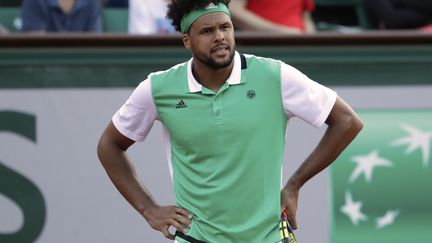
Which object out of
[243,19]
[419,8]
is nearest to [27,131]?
[243,19]

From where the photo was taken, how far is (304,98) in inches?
183

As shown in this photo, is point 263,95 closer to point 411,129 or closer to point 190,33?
point 190,33

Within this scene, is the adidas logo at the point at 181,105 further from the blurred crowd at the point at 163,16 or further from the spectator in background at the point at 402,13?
the spectator in background at the point at 402,13

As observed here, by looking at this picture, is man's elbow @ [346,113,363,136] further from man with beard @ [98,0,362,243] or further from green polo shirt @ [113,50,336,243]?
green polo shirt @ [113,50,336,243]

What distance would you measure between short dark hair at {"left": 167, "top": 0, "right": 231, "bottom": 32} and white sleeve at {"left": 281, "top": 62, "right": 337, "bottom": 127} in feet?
1.45

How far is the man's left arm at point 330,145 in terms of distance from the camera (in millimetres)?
4715

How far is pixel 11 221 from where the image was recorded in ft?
22.2

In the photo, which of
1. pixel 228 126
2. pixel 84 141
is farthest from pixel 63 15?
pixel 228 126

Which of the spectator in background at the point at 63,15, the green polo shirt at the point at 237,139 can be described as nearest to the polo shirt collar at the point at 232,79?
the green polo shirt at the point at 237,139

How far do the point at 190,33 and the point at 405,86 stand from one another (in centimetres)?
252

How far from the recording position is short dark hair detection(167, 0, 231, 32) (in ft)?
15.2

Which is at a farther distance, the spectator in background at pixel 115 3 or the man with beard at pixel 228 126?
the spectator in background at pixel 115 3

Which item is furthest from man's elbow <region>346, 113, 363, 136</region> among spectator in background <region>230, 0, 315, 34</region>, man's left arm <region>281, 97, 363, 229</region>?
spectator in background <region>230, 0, 315, 34</region>

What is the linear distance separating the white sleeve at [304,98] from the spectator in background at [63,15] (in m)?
2.89
